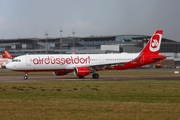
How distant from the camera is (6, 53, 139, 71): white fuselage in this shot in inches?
1854

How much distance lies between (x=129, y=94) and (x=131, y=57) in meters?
26.9

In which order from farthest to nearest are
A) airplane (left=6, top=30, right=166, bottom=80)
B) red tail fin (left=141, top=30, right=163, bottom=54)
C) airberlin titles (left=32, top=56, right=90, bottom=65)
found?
red tail fin (left=141, top=30, right=163, bottom=54) → airberlin titles (left=32, top=56, right=90, bottom=65) → airplane (left=6, top=30, right=166, bottom=80)

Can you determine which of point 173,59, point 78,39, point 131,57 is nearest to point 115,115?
point 131,57

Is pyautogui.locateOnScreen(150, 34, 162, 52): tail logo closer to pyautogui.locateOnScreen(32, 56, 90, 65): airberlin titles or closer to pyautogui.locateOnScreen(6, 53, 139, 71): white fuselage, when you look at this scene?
pyautogui.locateOnScreen(6, 53, 139, 71): white fuselage

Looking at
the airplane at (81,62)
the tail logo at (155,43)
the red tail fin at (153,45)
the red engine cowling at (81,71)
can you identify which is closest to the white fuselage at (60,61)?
the airplane at (81,62)

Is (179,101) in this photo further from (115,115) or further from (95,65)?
(95,65)

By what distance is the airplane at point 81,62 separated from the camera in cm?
4703

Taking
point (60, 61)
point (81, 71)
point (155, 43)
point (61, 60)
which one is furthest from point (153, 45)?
point (60, 61)

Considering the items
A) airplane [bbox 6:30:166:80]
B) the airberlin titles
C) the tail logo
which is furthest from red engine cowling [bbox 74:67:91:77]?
the tail logo

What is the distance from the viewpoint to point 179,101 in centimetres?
2062

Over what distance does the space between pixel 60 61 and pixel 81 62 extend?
3.05 meters

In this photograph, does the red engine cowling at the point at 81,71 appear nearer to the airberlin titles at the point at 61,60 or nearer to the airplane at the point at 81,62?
the airplane at the point at 81,62

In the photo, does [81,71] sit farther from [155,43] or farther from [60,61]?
[155,43]

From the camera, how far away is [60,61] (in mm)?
47969
